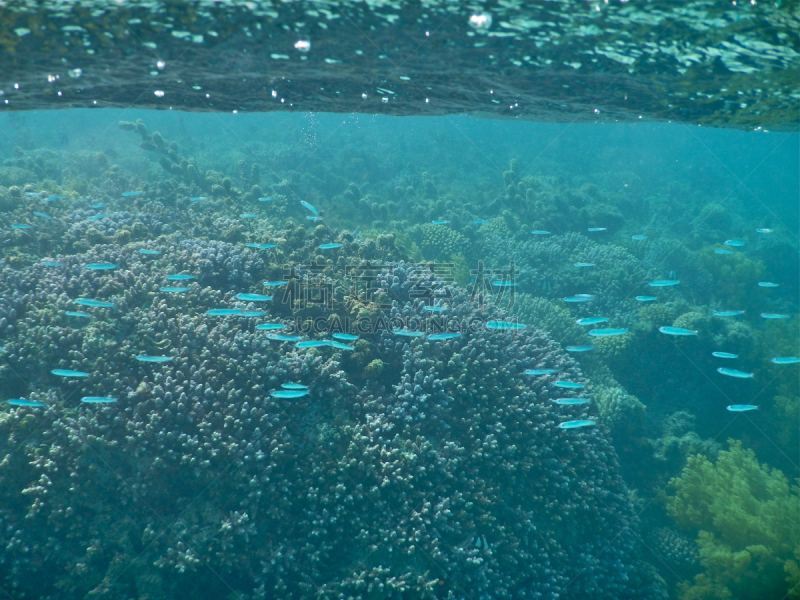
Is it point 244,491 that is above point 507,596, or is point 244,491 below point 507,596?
above

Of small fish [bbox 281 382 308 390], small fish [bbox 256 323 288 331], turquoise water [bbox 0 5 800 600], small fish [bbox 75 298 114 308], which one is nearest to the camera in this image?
turquoise water [bbox 0 5 800 600]

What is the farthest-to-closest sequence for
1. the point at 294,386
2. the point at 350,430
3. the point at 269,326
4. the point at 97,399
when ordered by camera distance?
the point at 269,326 → the point at 350,430 → the point at 294,386 → the point at 97,399

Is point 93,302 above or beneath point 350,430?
above

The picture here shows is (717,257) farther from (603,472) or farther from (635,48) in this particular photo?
(603,472)

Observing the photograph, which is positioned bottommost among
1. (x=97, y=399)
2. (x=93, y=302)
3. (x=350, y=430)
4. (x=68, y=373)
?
(x=350, y=430)

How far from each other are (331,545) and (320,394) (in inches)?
76.1

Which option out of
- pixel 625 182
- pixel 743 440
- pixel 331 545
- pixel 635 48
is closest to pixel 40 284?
pixel 331 545

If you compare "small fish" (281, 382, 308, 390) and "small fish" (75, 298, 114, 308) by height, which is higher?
"small fish" (75, 298, 114, 308)

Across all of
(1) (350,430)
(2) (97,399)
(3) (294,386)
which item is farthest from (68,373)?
(1) (350,430)

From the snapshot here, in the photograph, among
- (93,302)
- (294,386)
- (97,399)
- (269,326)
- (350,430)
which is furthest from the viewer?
(269,326)

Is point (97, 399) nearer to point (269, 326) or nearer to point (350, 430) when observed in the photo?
point (269, 326)

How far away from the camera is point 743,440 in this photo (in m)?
8.24

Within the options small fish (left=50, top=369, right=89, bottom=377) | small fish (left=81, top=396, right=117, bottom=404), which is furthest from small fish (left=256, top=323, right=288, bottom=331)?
small fish (left=50, top=369, right=89, bottom=377)

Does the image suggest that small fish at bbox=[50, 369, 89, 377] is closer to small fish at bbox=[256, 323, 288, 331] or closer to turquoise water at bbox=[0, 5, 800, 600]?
turquoise water at bbox=[0, 5, 800, 600]
